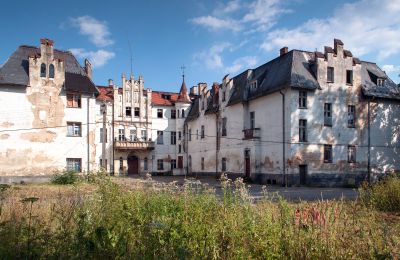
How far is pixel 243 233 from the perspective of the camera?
212 inches

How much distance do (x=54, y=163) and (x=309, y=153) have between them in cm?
2190

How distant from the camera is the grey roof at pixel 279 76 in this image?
2822 cm

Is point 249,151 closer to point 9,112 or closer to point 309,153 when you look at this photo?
point 309,153

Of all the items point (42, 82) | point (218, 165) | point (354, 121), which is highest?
point (42, 82)

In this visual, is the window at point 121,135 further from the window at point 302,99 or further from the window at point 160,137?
the window at point 302,99

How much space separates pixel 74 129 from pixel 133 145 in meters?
12.6

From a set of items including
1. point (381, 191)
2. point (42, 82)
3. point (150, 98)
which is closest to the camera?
point (381, 191)

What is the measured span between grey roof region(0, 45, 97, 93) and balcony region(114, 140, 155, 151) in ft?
37.8

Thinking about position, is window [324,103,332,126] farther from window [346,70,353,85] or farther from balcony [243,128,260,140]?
balcony [243,128,260,140]

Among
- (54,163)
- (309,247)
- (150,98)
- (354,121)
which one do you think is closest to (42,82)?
(54,163)

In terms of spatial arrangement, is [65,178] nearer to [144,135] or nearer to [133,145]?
[133,145]

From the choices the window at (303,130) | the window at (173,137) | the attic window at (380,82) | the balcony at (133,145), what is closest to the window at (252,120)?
the window at (303,130)

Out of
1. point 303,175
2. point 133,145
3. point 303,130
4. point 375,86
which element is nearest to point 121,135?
point 133,145

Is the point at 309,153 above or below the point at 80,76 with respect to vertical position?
below
